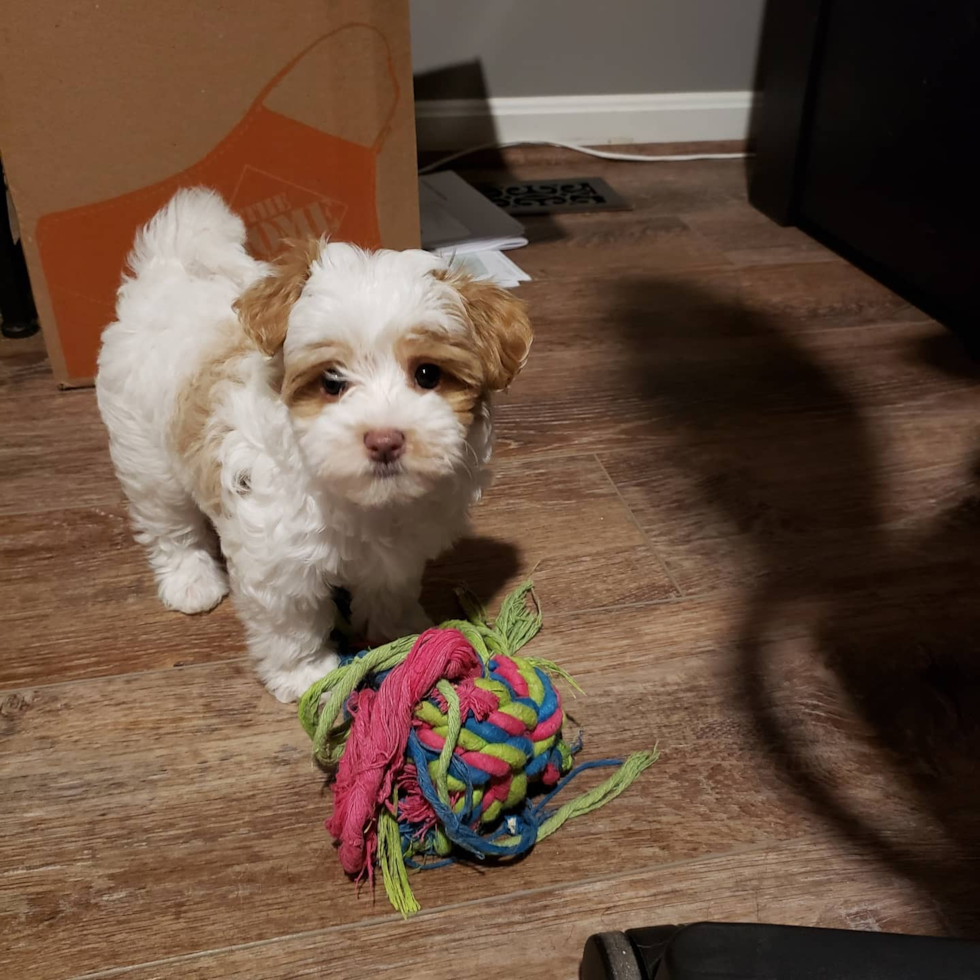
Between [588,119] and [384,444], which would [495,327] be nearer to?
[384,444]

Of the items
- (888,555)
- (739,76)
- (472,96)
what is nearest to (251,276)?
(888,555)

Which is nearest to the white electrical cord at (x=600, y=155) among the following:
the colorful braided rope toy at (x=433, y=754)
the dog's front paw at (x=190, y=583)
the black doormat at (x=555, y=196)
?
the black doormat at (x=555, y=196)

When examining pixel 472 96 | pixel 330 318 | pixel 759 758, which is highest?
pixel 330 318

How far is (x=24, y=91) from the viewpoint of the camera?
1592 mm

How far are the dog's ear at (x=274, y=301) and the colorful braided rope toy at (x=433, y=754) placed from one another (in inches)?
15.5

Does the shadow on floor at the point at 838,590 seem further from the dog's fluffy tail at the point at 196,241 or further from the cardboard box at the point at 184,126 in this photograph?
the dog's fluffy tail at the point at 196,241

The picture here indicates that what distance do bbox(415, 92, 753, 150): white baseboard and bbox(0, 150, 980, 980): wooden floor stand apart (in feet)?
3.58

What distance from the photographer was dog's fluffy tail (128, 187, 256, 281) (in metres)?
1.27

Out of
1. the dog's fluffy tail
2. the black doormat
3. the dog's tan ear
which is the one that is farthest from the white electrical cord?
the dog's tan ear

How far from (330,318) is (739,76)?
2.67m

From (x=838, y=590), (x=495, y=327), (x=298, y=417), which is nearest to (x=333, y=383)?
(x=298, y=417)

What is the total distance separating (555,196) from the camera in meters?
2.83

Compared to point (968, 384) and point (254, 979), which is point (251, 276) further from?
point (968, 384)

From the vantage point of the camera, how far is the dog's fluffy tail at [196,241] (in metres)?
1.27
